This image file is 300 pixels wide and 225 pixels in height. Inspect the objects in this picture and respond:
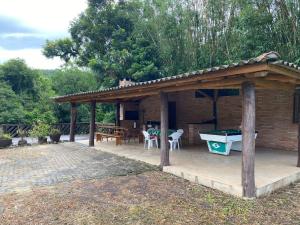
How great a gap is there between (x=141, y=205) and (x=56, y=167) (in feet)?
12.4

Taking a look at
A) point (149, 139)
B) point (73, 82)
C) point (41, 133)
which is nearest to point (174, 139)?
point (149, 139)

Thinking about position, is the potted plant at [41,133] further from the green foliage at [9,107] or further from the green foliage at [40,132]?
the green foliage at [9,107]

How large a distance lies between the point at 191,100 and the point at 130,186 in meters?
7.01

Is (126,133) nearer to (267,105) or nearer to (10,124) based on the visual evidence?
(267,105)

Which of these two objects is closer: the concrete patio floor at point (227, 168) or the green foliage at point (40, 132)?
the concrete patio floor at point (227, 168)

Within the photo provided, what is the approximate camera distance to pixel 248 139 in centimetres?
486

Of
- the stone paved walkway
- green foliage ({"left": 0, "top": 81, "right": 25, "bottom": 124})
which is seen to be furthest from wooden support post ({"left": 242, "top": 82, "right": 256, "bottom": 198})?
green foliage ({"left": 0, "top": 81, "right": 25, "bottom": 124})

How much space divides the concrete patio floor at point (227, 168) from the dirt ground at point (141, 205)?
190 mm

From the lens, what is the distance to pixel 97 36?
17.7m

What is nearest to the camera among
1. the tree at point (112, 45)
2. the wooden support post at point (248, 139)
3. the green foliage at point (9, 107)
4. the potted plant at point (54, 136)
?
the wooden support post at point (248, 139)

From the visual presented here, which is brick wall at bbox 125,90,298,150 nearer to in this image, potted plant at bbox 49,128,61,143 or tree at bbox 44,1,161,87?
tree at bbox 44,1,161,87

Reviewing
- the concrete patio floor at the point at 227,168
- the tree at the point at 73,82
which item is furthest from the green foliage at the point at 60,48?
the concrete patio floor at the point at 227,168

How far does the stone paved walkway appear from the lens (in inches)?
235

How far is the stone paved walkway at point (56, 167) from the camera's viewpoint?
5.98m
